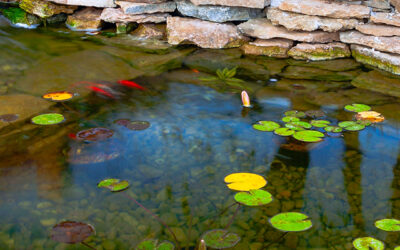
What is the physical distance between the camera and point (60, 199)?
206cm

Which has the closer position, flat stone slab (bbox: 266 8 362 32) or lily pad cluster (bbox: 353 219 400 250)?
lily pad cluster (bbox: 353 219 400 250)

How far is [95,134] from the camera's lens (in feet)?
8.89

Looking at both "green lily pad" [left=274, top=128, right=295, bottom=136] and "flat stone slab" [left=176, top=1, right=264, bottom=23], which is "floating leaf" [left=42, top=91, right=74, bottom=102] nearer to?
"green lily pad" [left=274, top=128, right=295, bottom=136]

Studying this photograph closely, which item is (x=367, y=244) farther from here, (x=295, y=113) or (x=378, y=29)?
(x=378, y=29)

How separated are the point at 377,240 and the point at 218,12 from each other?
3601mm

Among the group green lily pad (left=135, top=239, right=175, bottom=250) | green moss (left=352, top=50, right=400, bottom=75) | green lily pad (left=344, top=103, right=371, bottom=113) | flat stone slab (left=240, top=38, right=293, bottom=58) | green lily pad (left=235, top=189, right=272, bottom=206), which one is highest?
flat stone slab (left=240, top=38, right=293, bottom=58)

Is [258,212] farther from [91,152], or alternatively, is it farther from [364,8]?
[364,8]

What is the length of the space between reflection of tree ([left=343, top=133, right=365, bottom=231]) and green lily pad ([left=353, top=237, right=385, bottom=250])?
9cm

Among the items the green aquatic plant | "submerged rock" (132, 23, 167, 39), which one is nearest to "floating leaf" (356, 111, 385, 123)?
the green aquatic plant

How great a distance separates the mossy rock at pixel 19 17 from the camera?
5227 mm

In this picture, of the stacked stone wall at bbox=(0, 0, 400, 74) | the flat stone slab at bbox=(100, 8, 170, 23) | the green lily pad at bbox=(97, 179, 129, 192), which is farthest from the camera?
the flat stone slab at bbox=(100, 8, 170, 23)

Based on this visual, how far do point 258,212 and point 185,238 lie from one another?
408 millimetres

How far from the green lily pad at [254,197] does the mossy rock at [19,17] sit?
4350 millimetres

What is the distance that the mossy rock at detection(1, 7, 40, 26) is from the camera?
523cm
